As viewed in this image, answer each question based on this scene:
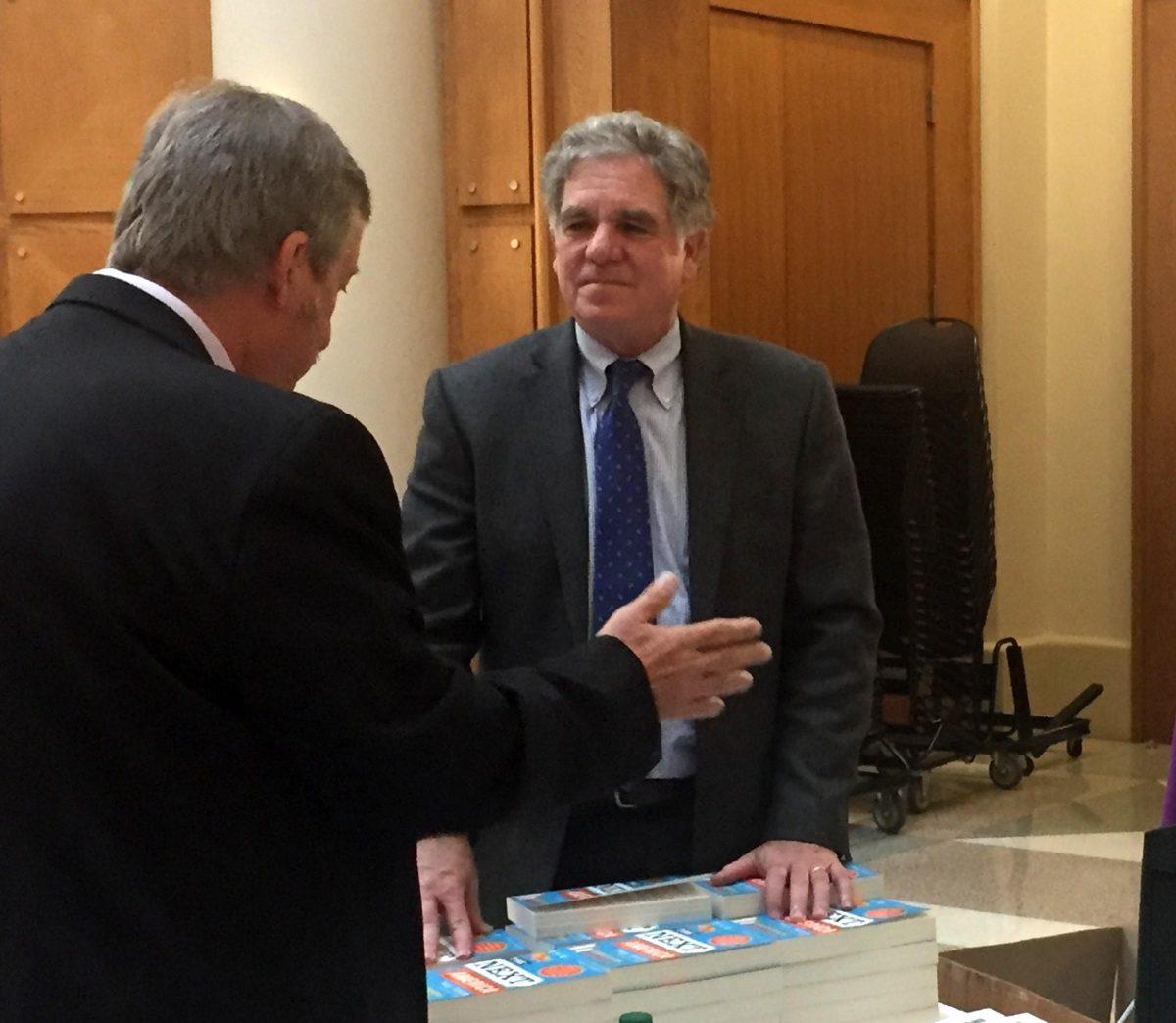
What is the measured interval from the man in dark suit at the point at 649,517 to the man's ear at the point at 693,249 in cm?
2

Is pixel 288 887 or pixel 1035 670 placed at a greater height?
pixel 288 887

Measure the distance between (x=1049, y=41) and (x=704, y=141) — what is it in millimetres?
2704

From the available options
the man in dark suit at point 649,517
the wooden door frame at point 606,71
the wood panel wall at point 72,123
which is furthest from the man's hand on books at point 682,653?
the wood panel wall at point 72,123

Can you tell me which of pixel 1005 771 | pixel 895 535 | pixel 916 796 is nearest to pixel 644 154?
pixel 895 535

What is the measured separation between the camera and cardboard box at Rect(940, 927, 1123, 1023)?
172cm

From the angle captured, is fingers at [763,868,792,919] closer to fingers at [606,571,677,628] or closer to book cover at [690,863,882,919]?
book cover at [690,863,882,919]

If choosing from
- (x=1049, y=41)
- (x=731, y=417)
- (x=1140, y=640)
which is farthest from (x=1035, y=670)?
(x=731, y=417)

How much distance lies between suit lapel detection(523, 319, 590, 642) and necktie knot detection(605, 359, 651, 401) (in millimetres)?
47

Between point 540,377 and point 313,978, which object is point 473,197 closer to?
point 540,377

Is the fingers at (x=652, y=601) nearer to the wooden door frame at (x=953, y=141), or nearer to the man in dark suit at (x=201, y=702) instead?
the man in dark suit at (x=201, y=702)

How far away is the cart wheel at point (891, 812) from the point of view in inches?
212

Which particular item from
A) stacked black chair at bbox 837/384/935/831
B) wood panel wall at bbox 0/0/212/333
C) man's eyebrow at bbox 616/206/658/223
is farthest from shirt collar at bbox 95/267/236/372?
stacked black chair at bbox 837/384/935/831

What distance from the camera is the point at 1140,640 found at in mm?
6871

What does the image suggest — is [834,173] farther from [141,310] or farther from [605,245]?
[141,310]
